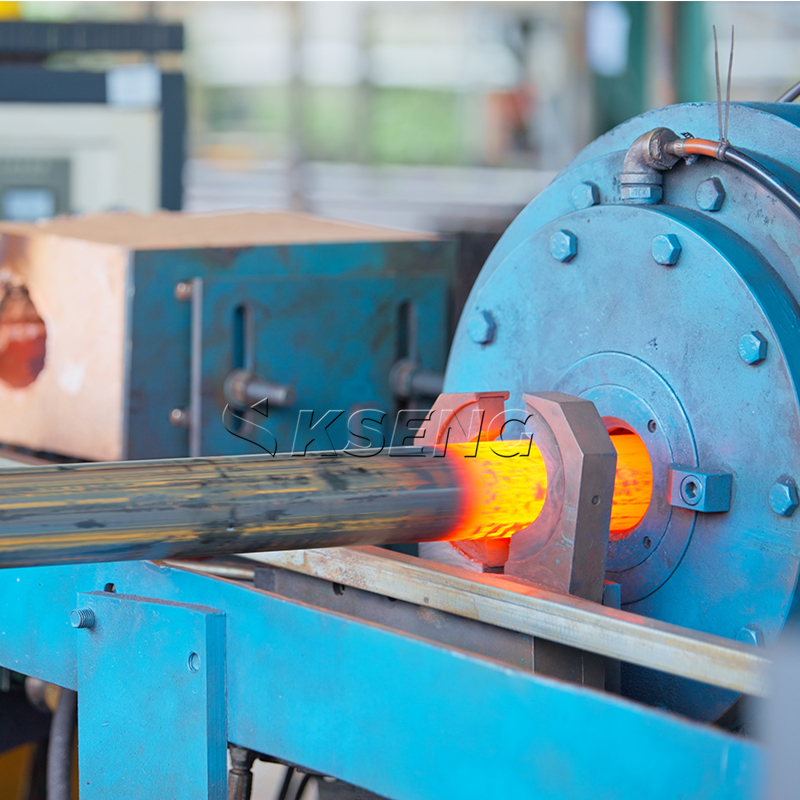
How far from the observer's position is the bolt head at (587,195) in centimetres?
117

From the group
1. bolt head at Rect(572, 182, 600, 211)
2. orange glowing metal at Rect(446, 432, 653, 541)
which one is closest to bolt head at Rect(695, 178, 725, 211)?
bolt head at Rect(572, 182, 600, 211)

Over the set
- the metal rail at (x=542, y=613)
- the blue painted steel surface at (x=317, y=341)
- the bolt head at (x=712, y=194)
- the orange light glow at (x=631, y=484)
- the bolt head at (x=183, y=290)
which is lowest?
the metal rail at (x=542, y=613)

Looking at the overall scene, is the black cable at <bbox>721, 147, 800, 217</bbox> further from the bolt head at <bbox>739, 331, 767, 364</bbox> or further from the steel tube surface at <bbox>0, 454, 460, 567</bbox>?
the steel tube surface at <bbox>0, 454, 460, 567</bbox>

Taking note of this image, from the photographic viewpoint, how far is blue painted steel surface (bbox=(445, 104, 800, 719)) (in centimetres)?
99

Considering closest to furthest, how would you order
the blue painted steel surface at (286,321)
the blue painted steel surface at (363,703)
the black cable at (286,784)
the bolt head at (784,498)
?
1. the blue painted steel surface at (363,703)
2. the bolt head at (784,498)
3. the black cable at (286,784)
4. the blue painted steel surface at (286,321)

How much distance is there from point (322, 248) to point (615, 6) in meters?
4.45

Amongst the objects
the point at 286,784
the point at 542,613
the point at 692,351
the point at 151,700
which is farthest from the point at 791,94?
the point at 286,784

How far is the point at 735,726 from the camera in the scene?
1064 millimetres

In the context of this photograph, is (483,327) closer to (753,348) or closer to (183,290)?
(753,348)

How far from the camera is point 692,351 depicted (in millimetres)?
1044

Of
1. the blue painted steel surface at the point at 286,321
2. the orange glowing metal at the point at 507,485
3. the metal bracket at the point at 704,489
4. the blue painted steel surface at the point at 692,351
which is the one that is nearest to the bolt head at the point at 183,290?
the blue painted steel surface at the point at 286,321

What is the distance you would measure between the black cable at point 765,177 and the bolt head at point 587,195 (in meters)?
0.17

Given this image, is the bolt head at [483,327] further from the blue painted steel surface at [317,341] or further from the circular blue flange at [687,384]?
the blue painted steel surface at [317,341]

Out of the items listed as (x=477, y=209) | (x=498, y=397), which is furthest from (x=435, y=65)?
(x=498, y=397)
